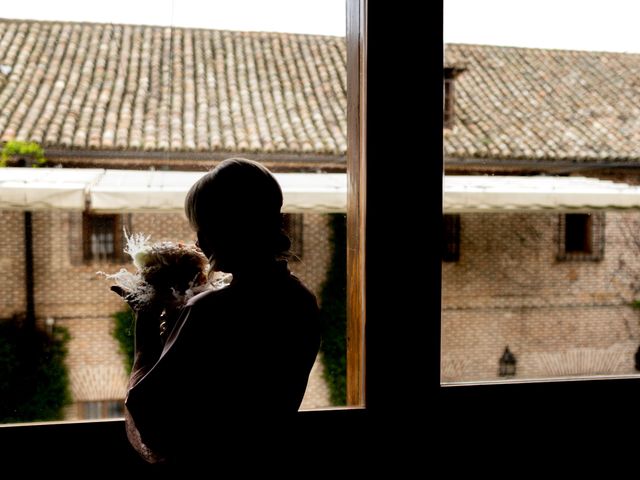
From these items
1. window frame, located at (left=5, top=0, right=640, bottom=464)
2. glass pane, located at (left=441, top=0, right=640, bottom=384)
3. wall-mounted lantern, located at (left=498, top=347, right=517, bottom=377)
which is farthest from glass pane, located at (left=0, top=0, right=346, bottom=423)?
wall-mounted lantern, located at (left=498, top=347, right=517, bottom=377)

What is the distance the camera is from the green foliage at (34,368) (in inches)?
103

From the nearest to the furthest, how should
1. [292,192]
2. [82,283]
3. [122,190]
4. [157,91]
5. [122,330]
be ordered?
1. [122,190]
2. [292,192]
3. [157,91]
4. [82,283]
5. [122,330]

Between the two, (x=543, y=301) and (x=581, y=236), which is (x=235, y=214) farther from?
(x=543, y=301)

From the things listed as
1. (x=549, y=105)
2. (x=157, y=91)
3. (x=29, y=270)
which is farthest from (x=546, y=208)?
(x=29, y=270)

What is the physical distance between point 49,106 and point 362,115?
8.91ft

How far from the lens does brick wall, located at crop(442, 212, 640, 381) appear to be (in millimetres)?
4375

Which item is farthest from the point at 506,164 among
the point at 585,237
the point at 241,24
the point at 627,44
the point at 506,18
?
the point at 241,24

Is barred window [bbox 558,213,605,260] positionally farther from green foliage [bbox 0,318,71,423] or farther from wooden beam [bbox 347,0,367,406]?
green foliage [bbox 0,318,71,423]

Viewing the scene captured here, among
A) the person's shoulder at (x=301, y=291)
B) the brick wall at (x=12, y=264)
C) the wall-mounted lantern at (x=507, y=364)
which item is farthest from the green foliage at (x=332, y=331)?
the wall-mounted lantern at (x=507, y=364)

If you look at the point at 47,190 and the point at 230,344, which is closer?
the point at 230,344

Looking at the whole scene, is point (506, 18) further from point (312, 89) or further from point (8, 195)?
point (8, 195)

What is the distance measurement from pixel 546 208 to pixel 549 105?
141 cm

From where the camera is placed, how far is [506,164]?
4.10m

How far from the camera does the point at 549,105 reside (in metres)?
4.89
